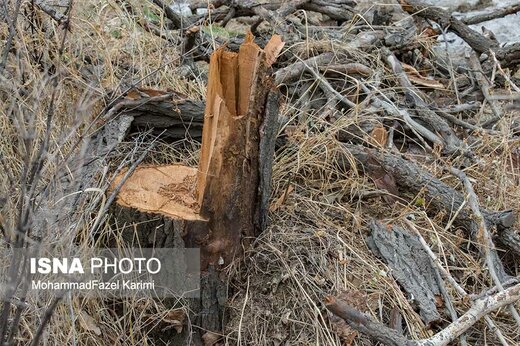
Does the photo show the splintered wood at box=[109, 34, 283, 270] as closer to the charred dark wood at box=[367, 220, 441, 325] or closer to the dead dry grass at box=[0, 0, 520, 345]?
the dead dry grass at box=[0, 0, 520, 345]

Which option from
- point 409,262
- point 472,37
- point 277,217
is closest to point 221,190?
point 277,217

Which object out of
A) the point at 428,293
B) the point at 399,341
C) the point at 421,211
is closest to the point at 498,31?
the point at 421,211

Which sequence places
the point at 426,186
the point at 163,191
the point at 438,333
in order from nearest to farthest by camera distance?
the point at 438,333 → the point at 163,191 → the point at 426,186

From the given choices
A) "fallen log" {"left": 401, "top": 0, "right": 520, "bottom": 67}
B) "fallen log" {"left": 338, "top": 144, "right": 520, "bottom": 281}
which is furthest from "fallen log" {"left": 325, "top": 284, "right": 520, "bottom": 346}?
"fallen log" {"left": 401, "top": 0, "right": 520, "bottom": 67}

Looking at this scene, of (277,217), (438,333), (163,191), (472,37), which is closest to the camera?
(438,333)

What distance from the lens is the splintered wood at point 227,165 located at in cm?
220

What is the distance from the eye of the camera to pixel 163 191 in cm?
238

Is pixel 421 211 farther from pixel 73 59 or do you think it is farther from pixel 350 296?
pixel 73 59

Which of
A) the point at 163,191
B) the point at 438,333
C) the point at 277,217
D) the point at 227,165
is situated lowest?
the point at 438,333

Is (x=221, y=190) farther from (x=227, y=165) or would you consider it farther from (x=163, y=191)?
(x=163, y=191)

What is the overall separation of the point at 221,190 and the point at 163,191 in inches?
9.9

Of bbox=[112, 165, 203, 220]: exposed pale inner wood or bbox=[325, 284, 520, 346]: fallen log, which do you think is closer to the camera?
bbox=[325, 284, 520, 346]: fallen log

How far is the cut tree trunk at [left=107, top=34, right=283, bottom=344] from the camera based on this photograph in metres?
2.21

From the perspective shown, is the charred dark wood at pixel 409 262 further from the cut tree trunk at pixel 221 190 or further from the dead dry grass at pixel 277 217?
the cut tree trunk at pixel 221 190
